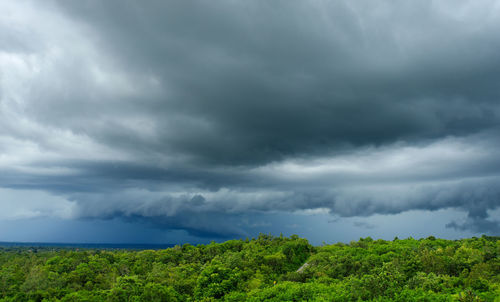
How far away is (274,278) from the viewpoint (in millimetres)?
97812

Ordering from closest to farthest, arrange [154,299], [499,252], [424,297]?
[424,297], [154,299], [499,252]

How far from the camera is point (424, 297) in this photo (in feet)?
134

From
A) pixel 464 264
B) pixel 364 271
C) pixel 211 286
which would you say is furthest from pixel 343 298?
pixel 464 264

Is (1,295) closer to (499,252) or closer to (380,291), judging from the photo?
(380,291)

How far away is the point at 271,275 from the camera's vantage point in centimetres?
9925

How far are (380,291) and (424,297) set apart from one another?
17.9 ft

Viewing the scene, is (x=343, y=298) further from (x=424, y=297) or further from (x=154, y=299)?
(x=154, y=299)

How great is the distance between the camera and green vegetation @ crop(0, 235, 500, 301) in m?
46.9

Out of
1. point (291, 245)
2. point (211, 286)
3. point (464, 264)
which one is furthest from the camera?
point (291, 245)

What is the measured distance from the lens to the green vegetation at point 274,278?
154 feet

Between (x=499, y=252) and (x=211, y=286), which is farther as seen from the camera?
(x=499, y=252)

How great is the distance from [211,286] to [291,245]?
78082 mm

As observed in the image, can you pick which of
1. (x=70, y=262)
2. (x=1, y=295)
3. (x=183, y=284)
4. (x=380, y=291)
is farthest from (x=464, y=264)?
(x=70, y=262)

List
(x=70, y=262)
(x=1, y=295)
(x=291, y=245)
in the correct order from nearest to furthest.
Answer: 1. (x=1, y=295)
2. (x=70, y=262)
3. (x=291, y=245)
